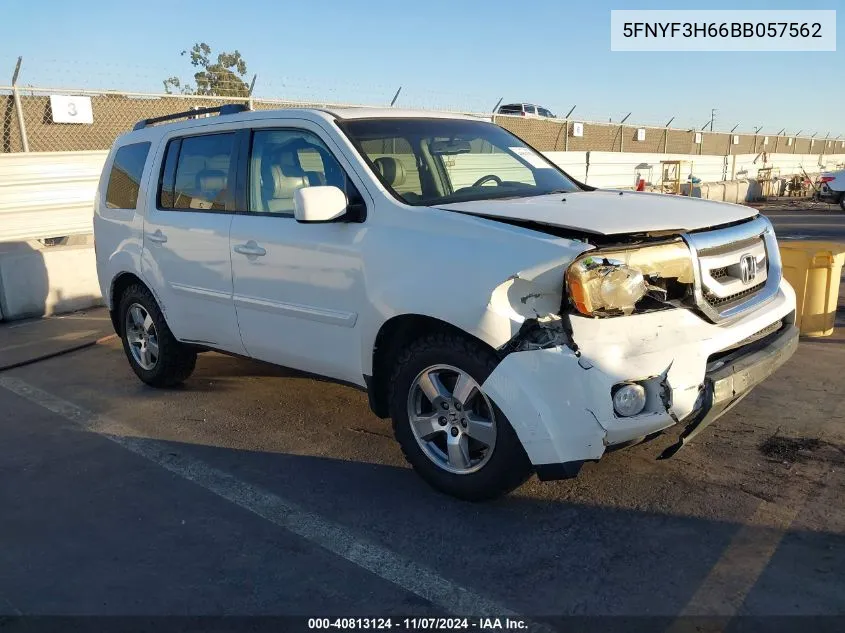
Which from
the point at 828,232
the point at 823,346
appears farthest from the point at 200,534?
the point at 828,232

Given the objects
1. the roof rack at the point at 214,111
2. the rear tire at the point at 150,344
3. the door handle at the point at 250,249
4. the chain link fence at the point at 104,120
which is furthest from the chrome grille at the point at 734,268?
the chain link fence at the point at 104,120

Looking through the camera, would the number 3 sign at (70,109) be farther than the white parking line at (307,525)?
Yes

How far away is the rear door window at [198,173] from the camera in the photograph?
4.59 metres

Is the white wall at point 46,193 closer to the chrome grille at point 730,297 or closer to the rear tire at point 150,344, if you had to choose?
the rear tire at point 150,344

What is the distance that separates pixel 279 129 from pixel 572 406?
2447mm

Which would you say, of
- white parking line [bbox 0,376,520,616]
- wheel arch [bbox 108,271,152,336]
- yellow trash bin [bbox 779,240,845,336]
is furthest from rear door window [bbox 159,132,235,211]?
yellow trash bin [bbox 779,240,845,336]

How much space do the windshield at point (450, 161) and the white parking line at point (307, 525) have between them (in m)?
1.63

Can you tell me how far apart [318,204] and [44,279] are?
6.27 metres

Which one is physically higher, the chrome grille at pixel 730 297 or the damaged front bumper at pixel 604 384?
the chrome grille at pixel 730 297

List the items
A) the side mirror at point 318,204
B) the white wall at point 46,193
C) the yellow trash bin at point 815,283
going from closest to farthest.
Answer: the side mirror at point 318,204 → the yellow trash bin at point 815,283 → the white wall at point 46,193

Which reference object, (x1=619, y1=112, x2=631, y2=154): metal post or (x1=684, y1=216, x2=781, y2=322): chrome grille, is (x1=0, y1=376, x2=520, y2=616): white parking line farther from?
(x1=619, y1=112, x2=631, y2=154): metal post

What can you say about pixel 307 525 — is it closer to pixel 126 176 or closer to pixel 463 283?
pixel 463 283

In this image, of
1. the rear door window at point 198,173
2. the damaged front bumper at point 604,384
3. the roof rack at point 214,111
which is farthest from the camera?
the roof rack at point 214,111

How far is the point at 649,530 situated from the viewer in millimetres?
3203
